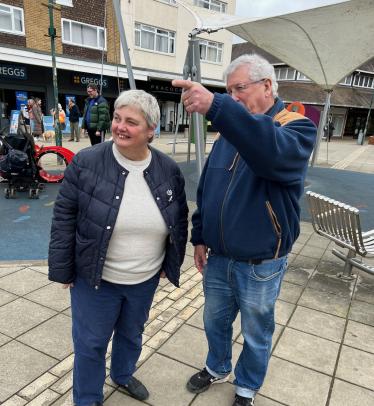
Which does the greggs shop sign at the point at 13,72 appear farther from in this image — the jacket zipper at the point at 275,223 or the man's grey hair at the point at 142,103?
the jacket zipper at the point at 275,223

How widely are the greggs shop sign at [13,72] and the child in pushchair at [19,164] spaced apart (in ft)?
43.2

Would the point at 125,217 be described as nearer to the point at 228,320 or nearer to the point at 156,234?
the point at 156,234

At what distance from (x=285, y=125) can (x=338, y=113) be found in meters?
35.6

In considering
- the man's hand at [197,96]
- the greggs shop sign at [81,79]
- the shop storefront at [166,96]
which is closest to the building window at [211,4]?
the shop storefront at [166,96]

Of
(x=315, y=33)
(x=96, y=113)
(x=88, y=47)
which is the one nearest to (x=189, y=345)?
(x=315, y=33)

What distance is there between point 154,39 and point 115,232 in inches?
Answer: 868

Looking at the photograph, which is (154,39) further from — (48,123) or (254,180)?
(254,180)

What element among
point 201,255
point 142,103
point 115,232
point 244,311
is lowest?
point 244,311

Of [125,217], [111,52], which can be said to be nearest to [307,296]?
[125,217]

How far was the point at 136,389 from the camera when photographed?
218 centimetres

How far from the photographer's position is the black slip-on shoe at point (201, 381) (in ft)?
7.37

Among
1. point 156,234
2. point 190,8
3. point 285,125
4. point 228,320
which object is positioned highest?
point 190,8

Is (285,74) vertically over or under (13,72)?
over

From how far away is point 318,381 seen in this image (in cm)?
236
